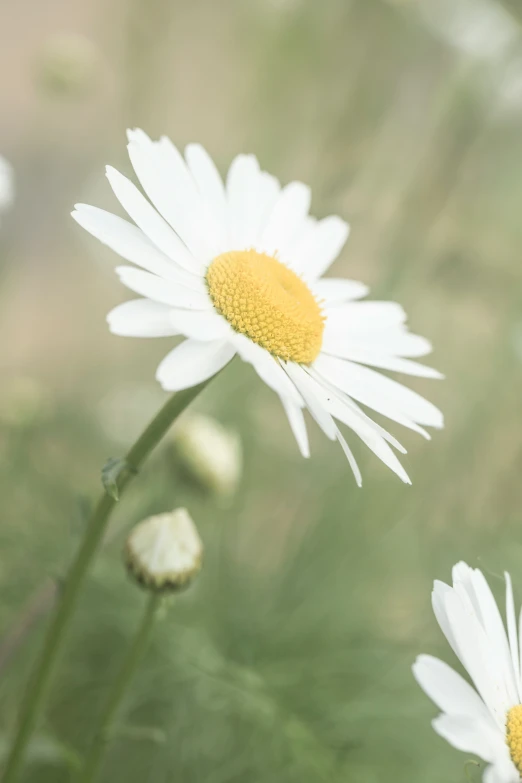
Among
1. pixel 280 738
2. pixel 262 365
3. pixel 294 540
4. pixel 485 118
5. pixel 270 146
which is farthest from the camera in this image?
pixel 270 146

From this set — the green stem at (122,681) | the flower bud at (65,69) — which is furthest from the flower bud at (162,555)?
the flower bud at (65,69)

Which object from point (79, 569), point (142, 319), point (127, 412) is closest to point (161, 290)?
point (142, 319)

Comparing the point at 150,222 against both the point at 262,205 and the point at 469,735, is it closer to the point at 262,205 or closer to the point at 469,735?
the point at 262,205

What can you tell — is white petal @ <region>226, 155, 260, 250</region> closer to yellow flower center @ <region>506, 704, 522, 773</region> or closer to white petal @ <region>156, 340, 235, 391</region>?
white petal @ <region>156, 340, 235, 391</region>

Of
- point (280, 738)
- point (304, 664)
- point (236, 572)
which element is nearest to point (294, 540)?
point (236, 572)

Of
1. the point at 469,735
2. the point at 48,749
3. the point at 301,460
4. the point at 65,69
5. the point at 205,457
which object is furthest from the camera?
the point at 301,460

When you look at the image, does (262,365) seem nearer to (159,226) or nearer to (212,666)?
(159,226)
